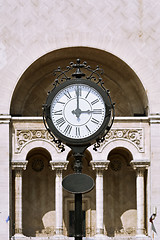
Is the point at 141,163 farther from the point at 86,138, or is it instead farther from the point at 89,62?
the point at 86,138

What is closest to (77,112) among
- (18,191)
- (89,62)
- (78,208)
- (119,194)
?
(78,208)

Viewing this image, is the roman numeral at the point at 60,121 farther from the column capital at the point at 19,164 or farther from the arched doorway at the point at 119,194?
the arched doorway at the point at 119,194

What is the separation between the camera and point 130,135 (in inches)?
1134

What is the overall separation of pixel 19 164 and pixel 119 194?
4.98 meters

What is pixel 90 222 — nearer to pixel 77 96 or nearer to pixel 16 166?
pixel 16 166

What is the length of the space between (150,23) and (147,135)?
4481 millimetres

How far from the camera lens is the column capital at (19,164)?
93.5 feet

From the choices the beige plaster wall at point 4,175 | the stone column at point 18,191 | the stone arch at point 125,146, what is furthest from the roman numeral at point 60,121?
the stone arch at point 125,146

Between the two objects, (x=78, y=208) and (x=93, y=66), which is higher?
(x=93, y=66)

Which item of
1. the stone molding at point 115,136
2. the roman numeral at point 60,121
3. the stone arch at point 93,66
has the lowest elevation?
the roman numeral at point 60,121

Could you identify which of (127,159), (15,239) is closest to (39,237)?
(15,239)

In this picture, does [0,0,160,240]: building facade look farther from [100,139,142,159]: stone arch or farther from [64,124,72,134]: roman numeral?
[64,124,72,134]: roman numeral

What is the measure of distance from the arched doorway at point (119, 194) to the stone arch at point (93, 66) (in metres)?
2.27

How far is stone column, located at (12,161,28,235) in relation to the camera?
28516mm
